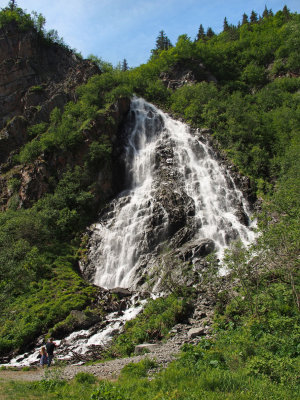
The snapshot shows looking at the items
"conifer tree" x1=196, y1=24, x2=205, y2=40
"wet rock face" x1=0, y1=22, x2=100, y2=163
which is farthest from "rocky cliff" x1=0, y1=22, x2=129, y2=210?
"conifer tree" x1=196, y1=24, x2=205, y2=40

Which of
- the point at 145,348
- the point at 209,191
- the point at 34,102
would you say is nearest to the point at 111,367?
the point at 145,348

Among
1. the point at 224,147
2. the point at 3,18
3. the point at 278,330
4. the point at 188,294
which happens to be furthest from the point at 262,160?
the point at 3,18

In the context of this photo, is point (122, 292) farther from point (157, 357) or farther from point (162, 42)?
point (162, 42)

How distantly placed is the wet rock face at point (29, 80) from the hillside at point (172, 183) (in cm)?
21

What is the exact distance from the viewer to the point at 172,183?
108ft

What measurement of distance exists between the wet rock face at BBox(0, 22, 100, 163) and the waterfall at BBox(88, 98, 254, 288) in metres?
14.9

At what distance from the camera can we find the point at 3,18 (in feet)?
172

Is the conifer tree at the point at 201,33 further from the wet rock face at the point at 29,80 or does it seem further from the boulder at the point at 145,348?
the boulder at the point at 145,348

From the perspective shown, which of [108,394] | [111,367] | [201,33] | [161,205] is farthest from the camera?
[201,33]

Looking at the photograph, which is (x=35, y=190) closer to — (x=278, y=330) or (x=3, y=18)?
(x=278, y=330)

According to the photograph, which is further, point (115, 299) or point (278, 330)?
point (115, 299)

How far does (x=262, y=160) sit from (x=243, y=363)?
98.6 feet

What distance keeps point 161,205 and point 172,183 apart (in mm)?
4362

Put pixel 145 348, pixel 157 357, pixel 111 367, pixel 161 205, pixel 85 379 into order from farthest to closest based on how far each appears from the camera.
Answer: pixel 161 205 → pixel 145 348 → pixel 111 367 → pixel 157 357 → pixel 85 379
